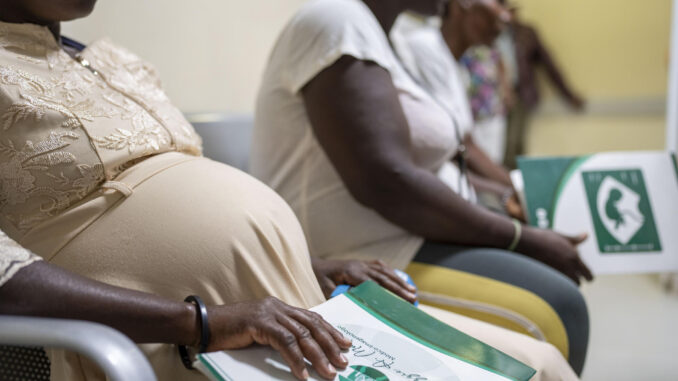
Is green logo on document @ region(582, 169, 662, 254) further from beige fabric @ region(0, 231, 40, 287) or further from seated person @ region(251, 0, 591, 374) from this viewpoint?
beige fabric @ region(0, 231, 40, 287)

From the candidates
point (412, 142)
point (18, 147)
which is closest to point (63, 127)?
point (18, 147)

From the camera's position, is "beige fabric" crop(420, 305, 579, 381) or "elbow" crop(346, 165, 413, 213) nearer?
"beige fabric" crop(420, 305, 579, 381)

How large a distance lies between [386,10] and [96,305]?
88 cm

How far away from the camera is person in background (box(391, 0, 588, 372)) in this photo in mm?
933

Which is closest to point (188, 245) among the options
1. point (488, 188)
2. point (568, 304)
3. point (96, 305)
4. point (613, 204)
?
point (96, 305)

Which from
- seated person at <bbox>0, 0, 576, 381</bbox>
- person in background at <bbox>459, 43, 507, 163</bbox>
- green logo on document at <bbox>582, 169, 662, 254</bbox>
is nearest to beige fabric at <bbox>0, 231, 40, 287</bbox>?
seated person at <bbox>0, 0, 576, 381</bbox>

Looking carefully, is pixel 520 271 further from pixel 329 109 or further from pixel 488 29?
pixel 488 29

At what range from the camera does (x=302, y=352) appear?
1.70 feet

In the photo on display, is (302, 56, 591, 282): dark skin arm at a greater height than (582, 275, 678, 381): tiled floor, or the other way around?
(302, 56, 591, 282): dark skin arm

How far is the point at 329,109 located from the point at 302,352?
0.49 metres

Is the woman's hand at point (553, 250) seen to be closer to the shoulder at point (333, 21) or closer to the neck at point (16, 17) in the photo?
the shoulder at point (333, 21)

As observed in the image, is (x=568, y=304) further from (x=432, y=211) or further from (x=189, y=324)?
(x=189, y=324)

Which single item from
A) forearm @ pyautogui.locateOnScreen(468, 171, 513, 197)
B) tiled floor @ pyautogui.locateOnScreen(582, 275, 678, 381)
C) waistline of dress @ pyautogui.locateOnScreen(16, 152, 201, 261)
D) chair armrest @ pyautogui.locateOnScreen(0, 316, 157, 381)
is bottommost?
tiled floor @ pyautogui.locateOnScreen(582, 275, 678, 381)

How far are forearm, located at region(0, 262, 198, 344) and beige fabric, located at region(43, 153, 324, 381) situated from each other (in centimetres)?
7
